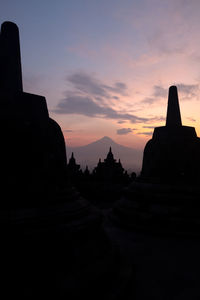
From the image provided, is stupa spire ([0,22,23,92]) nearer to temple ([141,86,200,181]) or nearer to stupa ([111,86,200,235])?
stupa ([111,86,200,235])

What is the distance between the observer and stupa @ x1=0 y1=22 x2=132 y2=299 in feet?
9.96

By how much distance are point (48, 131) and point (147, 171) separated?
5.31m

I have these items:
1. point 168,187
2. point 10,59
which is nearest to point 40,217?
point 10,59

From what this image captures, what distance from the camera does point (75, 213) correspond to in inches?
151

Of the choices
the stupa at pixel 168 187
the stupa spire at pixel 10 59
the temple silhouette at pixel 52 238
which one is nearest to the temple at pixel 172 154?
the stupa at pixel 168 187

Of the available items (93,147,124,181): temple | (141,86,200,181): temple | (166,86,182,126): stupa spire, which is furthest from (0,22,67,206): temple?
(93,147,124,181): temple

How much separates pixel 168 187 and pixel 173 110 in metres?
3.42

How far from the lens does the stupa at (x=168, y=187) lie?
6.92m

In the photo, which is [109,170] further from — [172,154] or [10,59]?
[10,59]

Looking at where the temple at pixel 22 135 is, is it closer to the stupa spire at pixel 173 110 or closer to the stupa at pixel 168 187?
the stupa at pixel 168 187

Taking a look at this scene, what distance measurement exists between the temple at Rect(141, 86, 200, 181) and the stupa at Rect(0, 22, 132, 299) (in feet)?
14.6

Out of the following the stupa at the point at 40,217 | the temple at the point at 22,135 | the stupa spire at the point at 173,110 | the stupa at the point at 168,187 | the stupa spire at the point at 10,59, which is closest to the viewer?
the stupa at the point at 40,217

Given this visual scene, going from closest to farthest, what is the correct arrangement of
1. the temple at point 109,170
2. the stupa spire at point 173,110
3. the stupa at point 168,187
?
1. the stupa at point 168,187
2. the stupa spire at point 173,110
3. the temple at point 109,170

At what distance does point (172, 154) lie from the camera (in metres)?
8.03
